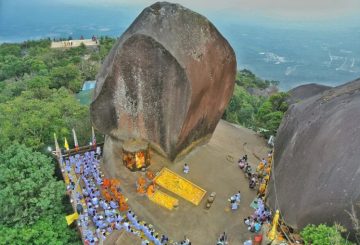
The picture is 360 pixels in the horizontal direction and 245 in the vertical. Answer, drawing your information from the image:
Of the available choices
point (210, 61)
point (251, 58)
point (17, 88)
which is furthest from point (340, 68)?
point (210, 61)

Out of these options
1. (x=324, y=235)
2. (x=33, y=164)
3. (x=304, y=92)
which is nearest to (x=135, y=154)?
(x=33, y=164)

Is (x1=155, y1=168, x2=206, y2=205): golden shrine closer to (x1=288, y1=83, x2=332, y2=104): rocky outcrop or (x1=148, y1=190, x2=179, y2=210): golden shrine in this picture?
(x1=148, y1=190, x2=179, y2=210): golden shrine

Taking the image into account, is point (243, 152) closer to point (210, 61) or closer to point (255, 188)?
point (255, 188)

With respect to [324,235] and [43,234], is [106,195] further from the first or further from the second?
[324,235]

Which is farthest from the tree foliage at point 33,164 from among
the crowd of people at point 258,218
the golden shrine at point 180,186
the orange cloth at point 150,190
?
the crowd of people at point 258,218

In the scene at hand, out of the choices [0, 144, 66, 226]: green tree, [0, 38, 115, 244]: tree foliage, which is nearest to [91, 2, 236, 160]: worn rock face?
[0, 144, 66, 226]: green tree

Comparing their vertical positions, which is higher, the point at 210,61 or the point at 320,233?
the point at 210,61

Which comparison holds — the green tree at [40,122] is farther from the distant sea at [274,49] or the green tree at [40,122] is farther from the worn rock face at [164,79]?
the distant sea at [274,49]
